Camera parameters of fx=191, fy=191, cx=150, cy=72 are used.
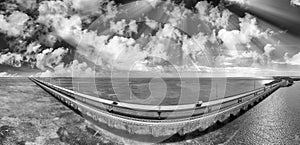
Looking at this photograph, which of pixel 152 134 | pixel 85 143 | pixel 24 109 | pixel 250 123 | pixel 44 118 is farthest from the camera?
pixel 250 123

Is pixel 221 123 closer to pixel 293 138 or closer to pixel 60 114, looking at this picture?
pixel 293 138

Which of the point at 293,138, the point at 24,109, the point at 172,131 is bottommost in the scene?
the point at 293,138

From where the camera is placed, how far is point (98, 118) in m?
29.4

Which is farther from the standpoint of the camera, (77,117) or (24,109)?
(24,109)

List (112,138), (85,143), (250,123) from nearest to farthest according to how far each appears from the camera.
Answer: (85,143) → (112,138) → (250,123)

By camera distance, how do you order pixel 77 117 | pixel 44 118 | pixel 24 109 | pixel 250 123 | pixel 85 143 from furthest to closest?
pixel 250 123 < pixel 24 109 < pixel 77 117 < pixel 44 118 < pixel 85 143

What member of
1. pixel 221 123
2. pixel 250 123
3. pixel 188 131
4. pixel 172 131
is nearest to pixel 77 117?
pixel 172 131

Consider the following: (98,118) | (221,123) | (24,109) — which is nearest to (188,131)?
(221,123)

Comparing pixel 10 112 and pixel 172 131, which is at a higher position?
pixel 10 112

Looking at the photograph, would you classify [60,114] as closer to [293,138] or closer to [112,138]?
[112,138]

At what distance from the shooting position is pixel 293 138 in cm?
3031

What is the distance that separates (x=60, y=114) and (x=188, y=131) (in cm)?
2103

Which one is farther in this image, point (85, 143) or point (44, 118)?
point (44, 118)

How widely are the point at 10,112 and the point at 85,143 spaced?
16.9 metres
